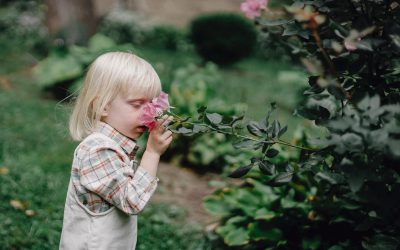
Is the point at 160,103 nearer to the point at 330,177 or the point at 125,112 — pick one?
the point at 125,112

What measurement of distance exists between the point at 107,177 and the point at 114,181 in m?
0.03

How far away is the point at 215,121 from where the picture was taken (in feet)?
7.43

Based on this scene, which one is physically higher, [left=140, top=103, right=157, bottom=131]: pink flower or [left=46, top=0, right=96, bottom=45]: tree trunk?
[left=140, top=103, right=157, bottom=131]: pink flower

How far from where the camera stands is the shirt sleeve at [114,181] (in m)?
2.22

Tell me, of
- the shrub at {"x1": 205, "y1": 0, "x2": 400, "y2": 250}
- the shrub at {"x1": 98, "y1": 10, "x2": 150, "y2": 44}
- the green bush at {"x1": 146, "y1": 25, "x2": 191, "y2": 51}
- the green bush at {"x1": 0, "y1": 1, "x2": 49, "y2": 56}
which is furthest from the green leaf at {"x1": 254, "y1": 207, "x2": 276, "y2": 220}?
the shrub at {"x1": 98, "y1": 10, "x2": 150, "y2": 44}

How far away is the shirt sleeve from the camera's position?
7.29 feet

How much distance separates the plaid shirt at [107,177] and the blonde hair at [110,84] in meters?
0.10

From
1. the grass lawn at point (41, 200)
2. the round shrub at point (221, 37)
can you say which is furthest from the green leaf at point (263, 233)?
the round shrub at point (221, 37)

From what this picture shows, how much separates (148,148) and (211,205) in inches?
66.3

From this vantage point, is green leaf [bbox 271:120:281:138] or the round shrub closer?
green leaf [bbox 271:120:281:138]

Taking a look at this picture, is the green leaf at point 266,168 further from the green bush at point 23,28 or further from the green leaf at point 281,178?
the green bush at point 23,28

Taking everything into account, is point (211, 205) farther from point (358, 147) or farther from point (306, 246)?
point (358, 147)

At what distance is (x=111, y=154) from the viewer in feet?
7.45

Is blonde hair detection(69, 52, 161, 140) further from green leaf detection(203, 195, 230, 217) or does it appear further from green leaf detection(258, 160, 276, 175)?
green leaf detection(203, 195, 230, 217)
